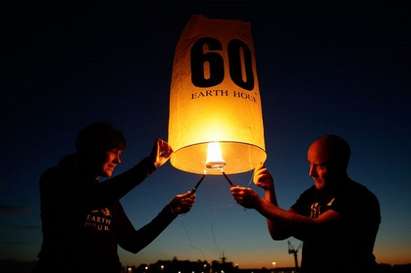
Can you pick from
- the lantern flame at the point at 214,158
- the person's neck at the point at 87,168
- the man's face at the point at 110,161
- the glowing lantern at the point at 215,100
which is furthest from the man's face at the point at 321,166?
the person's neck at the point at 87,168

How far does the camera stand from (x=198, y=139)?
8.29 ft

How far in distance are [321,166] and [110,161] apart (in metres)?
1.78

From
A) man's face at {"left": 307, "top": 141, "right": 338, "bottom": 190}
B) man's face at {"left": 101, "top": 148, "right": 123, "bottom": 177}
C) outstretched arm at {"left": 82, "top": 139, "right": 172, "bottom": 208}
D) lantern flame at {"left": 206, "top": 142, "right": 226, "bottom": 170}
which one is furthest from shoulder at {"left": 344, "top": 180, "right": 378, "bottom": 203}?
man's face at {"left": 101, "top": 148, "right": 123, "bottom": 177}

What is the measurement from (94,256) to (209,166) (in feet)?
3.62

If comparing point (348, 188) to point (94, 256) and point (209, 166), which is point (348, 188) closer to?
point (209, 166)

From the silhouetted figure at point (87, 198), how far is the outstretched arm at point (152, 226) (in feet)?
1.50

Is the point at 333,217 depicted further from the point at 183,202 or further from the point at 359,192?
the point at 183,202

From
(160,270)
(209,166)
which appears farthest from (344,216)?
(160,270)

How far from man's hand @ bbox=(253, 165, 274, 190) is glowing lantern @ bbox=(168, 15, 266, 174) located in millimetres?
87

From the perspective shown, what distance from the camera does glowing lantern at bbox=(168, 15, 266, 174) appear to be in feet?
8.42

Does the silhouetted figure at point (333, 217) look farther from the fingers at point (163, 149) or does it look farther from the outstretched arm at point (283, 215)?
the fingers at point (163, 149)

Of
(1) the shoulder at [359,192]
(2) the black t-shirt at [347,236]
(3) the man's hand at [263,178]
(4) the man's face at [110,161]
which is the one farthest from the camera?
(3) the man's hand at [263,178]

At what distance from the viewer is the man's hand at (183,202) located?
334 cm

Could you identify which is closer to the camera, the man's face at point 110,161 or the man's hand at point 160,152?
the man's hand at point 160,152
